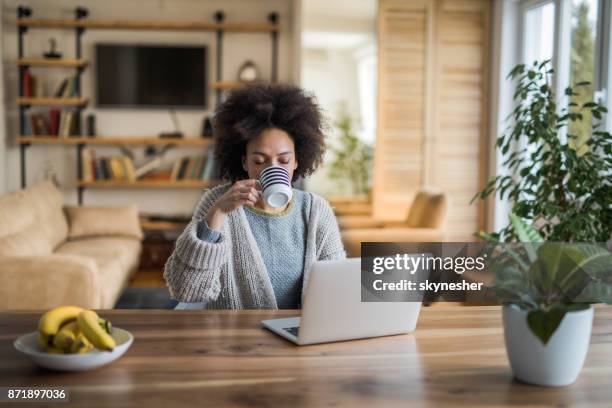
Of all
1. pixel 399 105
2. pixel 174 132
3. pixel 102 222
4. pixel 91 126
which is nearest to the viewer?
pixel 102 222

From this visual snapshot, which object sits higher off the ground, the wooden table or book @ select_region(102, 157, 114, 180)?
book @ select_region(102, 157, 114, 180)

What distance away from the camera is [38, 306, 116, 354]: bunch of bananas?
3.91 ft

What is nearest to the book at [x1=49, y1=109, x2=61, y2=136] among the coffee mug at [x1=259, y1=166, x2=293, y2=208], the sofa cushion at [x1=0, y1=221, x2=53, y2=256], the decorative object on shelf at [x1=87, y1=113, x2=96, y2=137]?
the decorative object on shelf at [x1=87, y1=113, x2=96, y2=137]

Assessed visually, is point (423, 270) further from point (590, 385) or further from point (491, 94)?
point (491, 94)

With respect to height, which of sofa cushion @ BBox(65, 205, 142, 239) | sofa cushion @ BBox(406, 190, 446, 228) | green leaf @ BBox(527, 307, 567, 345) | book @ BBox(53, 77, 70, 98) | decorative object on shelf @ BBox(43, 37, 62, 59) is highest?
decorative object on shelf @ BBox(43, 37, 62, 59)

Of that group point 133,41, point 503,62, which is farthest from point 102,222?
point 503,62


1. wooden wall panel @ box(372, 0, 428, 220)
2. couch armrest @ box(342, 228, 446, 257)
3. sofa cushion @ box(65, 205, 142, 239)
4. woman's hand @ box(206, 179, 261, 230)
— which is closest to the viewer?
woman's hand @ box(206, 179, 261, 230)

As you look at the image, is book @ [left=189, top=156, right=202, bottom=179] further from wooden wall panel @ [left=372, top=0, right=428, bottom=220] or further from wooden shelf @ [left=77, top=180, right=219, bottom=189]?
wooden wall panel @ [left=372, top=0, right=428, bottom=220]

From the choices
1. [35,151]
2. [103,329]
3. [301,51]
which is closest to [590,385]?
[103,329]

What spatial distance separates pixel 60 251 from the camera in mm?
4477

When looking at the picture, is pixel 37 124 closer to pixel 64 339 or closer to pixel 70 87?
pixel 70 87

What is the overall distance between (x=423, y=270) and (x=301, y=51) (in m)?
4.38

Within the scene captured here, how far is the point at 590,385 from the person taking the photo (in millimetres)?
1173

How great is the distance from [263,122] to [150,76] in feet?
13.1
